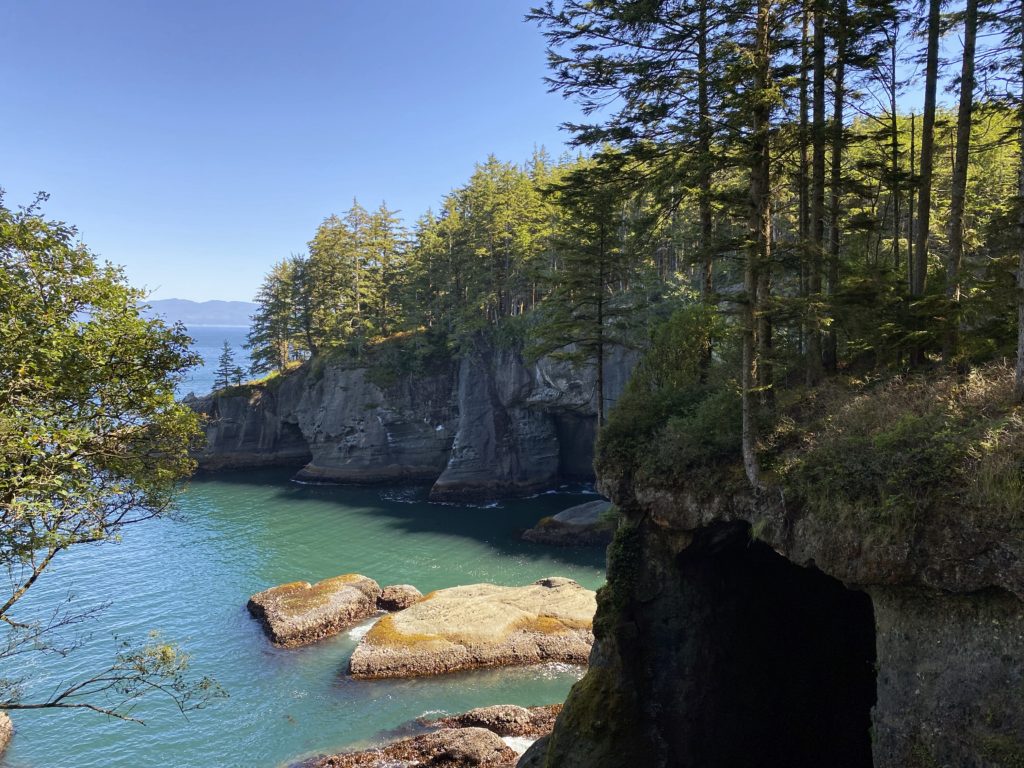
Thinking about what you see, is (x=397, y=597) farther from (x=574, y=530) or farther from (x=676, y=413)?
(x=676, y=413)

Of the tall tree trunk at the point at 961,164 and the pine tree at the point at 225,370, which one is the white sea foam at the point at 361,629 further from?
the pine tree at the point at 225,370

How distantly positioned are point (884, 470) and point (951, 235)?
25.5 feet

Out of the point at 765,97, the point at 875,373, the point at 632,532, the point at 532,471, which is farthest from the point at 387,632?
the point at 532,471

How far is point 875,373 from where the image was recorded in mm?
15664

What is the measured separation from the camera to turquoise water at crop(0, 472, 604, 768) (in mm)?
20453

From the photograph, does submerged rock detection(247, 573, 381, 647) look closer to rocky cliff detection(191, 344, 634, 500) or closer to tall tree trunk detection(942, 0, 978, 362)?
rocky cliff detection(191, 344, 634, 500)

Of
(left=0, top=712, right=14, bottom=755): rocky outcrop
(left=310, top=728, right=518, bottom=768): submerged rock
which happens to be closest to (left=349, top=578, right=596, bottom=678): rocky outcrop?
(left=310, top=728, right=518, bottom=768): submerged rock

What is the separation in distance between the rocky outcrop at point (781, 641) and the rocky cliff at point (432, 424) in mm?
30305

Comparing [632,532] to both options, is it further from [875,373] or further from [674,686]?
[875,373]

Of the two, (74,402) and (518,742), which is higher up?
(74,402)

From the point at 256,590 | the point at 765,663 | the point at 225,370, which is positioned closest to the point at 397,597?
the point at 256,590

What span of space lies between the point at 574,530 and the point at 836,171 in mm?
28031

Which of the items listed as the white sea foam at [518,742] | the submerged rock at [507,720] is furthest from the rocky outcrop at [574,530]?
the white sea foam at [518,742]

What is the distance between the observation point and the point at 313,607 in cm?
2894
